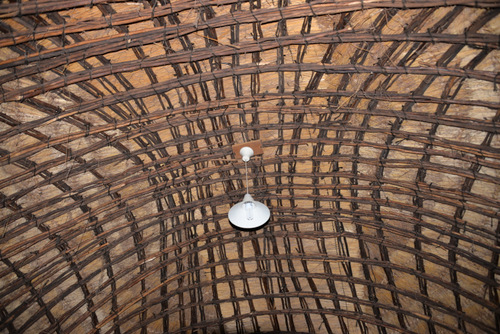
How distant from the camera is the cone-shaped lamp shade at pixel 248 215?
5988 millimetres

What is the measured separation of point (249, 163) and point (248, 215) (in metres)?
1.97

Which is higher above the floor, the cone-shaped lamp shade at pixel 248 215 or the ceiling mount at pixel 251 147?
the ceiling mount at pixel 251 147

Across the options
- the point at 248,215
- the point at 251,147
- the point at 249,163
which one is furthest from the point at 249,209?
the point at 249,163

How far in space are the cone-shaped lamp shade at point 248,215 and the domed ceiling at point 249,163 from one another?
147 cm

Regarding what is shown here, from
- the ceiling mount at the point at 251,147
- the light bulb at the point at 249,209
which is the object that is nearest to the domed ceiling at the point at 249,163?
the ceiling mount at the point at 251,147

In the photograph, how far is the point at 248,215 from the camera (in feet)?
19.8

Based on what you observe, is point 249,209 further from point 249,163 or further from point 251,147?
point 249,163

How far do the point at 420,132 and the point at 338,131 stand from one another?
1311 mm

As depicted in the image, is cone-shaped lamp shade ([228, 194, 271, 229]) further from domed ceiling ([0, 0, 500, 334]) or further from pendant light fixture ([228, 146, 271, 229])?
domed ceiling ([0, 0, 500, 334])

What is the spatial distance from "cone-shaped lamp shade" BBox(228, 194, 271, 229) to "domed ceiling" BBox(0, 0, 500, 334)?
4.81 ft

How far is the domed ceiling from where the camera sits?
5.24m

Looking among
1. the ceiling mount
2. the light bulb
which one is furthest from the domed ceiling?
the light bulb

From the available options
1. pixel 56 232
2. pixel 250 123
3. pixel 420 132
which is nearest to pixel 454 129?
pixel 420 132

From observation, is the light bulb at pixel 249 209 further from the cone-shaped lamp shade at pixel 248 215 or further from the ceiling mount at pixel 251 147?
the ceiling mount at pixel 251 147
